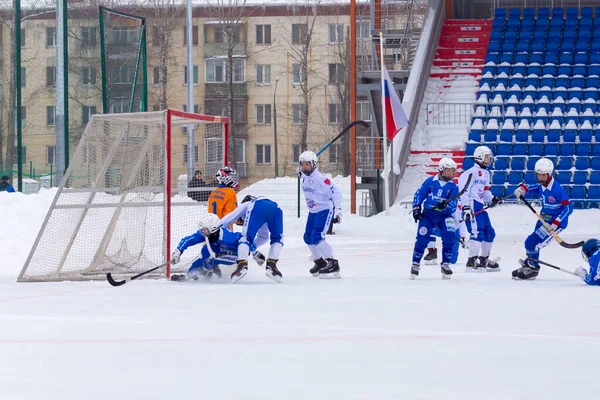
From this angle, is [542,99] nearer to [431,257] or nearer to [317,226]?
[431,257]

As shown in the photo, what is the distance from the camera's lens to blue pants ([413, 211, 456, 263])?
10.2 meters

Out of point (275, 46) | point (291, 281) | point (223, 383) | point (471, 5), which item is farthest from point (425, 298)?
point (275, 46)

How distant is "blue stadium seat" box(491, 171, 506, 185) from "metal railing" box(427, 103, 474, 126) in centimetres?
224

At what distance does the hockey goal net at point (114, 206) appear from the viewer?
34.0 ft

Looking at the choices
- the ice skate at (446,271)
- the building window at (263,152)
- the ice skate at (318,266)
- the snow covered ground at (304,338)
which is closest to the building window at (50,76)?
the building window at (263,152)

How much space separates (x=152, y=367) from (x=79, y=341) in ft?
3.22

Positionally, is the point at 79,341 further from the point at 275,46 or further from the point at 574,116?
the point at 275,46

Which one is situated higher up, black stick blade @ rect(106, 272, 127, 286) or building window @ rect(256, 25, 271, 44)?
building window @ rect(256, 25, 271, 44)

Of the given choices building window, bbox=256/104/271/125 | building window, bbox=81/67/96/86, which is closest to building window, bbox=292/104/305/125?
building window, bbox=256/104/271/125

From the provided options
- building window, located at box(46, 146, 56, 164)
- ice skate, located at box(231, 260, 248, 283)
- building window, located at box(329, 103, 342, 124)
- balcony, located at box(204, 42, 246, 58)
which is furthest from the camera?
balcony, located at box(204, 42, 246, 58)

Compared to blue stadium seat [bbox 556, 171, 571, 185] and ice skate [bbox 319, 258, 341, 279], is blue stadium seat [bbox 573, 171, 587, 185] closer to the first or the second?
blue stadium seat [bbox 556, 171, 571, 185]

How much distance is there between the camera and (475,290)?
906 cm

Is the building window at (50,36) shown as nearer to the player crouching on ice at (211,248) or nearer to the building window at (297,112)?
the building window at (297,112)

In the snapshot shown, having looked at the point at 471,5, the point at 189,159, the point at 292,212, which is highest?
the point at 471,5
